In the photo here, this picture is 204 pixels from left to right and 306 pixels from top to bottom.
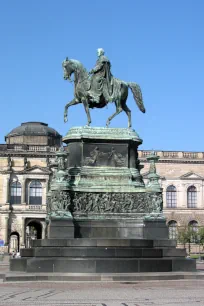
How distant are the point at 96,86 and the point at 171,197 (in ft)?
150

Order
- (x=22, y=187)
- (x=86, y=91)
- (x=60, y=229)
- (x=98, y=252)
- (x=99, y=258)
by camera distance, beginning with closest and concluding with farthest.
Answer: (x=99, y=258) < (x=98, y=252) < (x=60, y=229) < (x=86, y=91) < (x=22, y=187)

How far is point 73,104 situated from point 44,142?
160 feet

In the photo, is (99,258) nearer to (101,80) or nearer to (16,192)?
(101,80)

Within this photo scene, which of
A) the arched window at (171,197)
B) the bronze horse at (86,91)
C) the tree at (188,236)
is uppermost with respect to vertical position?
the bronze horse at (86,91)

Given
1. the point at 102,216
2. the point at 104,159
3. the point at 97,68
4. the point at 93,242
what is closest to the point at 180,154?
the point at 97,68

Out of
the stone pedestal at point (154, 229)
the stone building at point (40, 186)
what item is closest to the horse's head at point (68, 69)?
the stone pedestal at point (154, 229)

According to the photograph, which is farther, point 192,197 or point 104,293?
point 192,197

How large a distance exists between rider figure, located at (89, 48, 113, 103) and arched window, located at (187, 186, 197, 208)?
4594cm

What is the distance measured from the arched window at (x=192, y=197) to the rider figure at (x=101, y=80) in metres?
45.9

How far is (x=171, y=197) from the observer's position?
63875 millimetres

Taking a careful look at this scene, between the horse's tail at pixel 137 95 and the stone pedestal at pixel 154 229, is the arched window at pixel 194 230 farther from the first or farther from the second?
the stone pedestal at pixel 154 229

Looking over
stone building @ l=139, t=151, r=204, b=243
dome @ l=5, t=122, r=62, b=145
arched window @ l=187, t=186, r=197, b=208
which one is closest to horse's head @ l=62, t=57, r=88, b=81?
stone building @ l=139, t=151, r=204, b=243

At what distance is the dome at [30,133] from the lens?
68125 mm

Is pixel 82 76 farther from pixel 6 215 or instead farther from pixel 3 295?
pixel 6 215
